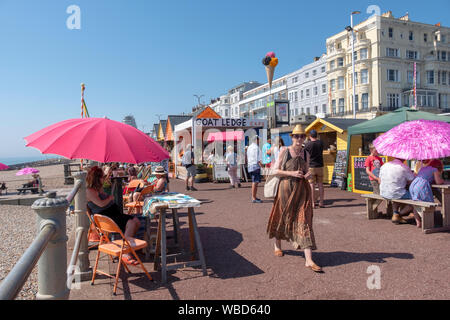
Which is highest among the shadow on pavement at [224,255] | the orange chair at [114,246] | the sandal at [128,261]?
the orange chair at [114,246]

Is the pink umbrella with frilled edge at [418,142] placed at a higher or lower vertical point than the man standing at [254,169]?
higher

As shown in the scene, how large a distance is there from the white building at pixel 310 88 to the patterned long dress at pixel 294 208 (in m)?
52.4

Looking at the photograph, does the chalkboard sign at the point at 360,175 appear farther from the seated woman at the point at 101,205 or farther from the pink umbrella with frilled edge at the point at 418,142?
the seated woman at the point at 101,205

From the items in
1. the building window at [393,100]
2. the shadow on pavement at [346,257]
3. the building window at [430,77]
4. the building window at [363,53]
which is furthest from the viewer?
the building window at [430,77]

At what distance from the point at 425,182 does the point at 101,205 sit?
5640 mm

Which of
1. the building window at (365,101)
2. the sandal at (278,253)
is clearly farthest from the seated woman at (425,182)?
the building window at (365,101)

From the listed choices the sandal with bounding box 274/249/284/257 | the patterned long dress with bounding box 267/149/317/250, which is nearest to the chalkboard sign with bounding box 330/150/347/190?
the sandal with bounding box 274/249/284/257

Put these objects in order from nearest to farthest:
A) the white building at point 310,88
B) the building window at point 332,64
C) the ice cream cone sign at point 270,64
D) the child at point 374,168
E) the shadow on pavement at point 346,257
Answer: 1. the shadow on pavement at point 346,257
2. the child at point 374,168
3. the ice cream cone sign at point 270,64
4. the building window at point 332,64
5. the white building at point 310,88

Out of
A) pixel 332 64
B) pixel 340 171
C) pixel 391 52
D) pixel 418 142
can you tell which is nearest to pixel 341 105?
pixel 332 64

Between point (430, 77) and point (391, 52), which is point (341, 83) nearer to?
point (391, 52)

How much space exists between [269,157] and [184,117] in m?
19.0

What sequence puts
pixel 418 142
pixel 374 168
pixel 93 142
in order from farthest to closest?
pixel 374 168, pixel 418 142, pixel 93 142

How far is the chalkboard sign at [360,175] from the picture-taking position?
34.7ft

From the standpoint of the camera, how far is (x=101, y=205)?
4805 millimetres
